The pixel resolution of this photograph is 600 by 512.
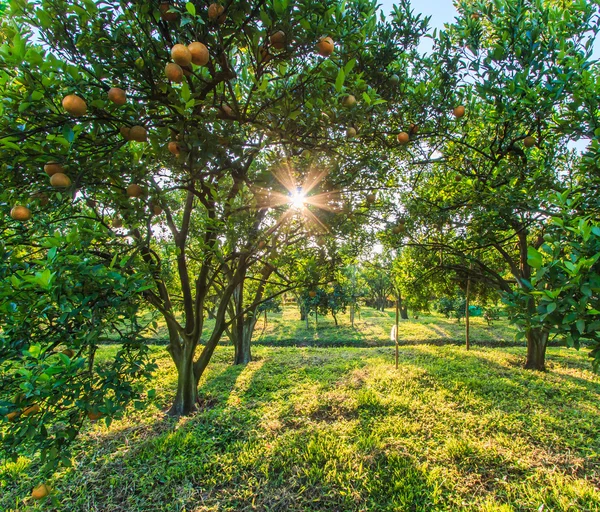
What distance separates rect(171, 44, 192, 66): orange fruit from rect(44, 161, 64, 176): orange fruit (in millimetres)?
1062

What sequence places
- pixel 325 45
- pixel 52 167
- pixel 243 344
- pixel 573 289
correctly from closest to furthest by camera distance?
pixel 573 289 < pixel 325 45 < pixel 52 167 < pixel 243 344

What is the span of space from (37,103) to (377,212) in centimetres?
412

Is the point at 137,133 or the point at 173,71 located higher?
the point at 173,71

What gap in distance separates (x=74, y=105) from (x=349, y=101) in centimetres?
157

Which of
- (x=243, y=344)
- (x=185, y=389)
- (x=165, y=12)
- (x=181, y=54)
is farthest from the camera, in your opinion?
(x=243, y=344)

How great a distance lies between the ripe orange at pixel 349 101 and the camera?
6.22 ft

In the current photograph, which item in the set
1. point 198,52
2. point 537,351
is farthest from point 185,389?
point 537,351

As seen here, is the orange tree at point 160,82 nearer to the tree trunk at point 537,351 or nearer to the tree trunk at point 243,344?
the tree trunk at point 243,344

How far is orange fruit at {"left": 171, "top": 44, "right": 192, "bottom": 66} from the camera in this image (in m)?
1.47

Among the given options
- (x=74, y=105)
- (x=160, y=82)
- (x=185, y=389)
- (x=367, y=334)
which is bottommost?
(x=367, y=334)

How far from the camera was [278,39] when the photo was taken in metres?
1.74

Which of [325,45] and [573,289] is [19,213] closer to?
[325,45]

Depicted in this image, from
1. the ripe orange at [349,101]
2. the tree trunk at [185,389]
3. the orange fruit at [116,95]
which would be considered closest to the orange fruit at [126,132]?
the orange fruit at [116,95]

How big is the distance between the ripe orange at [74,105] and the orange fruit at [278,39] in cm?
112
